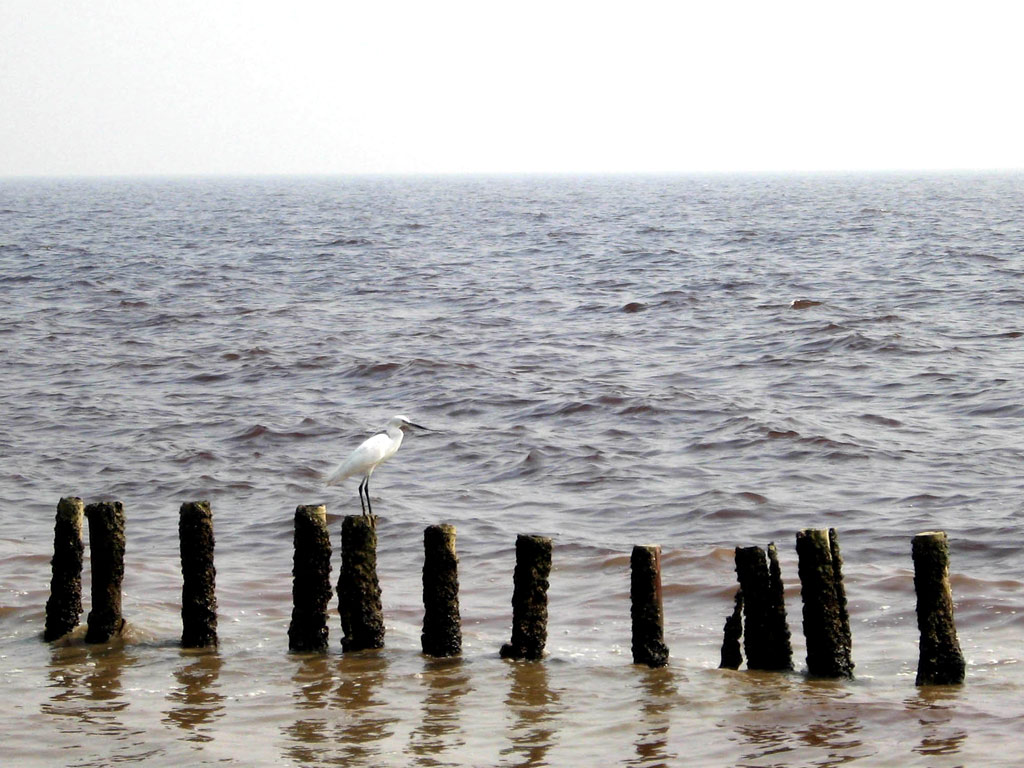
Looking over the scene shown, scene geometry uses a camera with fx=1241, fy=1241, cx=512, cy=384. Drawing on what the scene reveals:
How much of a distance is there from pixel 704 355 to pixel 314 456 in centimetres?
936

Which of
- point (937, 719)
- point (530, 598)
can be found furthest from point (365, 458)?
point (937, 719)

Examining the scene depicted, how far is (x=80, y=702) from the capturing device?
7.64 meters

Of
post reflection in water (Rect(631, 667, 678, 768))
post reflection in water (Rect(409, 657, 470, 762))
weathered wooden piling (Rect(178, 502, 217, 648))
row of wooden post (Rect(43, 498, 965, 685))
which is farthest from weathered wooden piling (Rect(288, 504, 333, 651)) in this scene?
post reflection in water (Rect(631, 667, 678, 768))

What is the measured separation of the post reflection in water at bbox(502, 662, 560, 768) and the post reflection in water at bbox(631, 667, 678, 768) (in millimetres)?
532

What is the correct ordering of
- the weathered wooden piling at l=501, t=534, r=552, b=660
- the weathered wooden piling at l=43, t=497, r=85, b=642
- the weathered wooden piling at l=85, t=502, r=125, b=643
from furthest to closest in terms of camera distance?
the weathered wooden piling at l=43, t=497, r=85, b=642, the weathered wooden piling at l=85, t=502, r=125, b=643, the weathered wooden piling at l=501, t=534, r=552, b=660

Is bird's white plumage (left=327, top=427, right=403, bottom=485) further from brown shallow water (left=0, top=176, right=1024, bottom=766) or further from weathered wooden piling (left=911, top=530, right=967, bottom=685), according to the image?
weathered wooden piling (left=911, top=530, right=967, bottom=685)

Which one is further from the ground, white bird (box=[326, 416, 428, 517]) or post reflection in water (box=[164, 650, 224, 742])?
white bird (box=[326, 416, 428, 517])

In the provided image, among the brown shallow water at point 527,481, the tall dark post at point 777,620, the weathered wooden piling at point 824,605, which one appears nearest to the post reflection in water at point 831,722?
the brown shallow water at point 527,481

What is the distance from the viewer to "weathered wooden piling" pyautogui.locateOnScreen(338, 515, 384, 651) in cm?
845

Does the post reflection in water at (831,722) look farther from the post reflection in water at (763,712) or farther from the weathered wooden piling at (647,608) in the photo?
the weathered wooden piling at (647,608)

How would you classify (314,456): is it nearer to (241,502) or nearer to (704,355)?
(241,502)

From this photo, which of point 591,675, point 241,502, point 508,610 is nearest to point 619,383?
point 241,502

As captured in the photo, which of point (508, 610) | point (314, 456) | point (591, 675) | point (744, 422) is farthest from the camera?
point (744, 422)

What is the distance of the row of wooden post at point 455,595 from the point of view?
26.0 ft
